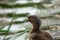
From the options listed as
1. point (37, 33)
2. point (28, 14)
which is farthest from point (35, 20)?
point (28, 14)

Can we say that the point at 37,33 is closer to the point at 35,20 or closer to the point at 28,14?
the point at 35,20

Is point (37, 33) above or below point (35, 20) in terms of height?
below

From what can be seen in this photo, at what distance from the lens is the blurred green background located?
6.72 m

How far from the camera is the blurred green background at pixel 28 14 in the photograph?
672 centimetres

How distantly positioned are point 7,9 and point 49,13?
3.09ft

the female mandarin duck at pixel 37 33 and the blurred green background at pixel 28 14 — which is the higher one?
the female mandarin duck at pixel 37 33

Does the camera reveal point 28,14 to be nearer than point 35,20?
No

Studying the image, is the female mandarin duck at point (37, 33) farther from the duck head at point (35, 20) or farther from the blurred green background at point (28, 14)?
the blurred green background at point (28, 14)

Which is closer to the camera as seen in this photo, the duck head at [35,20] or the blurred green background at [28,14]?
the duck head at [35,20]

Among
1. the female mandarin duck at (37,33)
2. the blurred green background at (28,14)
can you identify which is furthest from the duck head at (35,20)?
the blurred green background at (28,14)

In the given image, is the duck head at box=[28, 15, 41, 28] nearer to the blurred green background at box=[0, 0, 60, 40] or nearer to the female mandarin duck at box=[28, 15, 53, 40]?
the female mandarin duck at box=[28, 15, 53, 40]

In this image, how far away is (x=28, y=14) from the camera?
772 centimetres

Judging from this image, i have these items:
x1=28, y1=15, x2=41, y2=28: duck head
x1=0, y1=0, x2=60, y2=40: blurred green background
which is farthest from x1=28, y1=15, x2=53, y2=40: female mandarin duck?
x1=0, y1=0, x2=60, y2=40: blurred green background

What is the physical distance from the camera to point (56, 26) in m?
6.87
